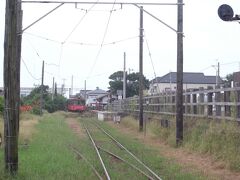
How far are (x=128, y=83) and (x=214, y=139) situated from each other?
9931 centimetres

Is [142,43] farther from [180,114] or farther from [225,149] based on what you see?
[225,149]

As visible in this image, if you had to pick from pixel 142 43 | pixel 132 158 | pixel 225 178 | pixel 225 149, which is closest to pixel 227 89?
pixel 225 149

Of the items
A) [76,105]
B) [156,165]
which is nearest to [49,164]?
[156,165]

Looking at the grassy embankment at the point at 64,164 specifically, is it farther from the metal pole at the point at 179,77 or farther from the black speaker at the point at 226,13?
the black speaker at the point at 226,13

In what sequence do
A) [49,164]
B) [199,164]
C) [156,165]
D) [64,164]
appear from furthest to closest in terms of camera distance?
[199,164] < [156,165] < [64,164] < [49,164]

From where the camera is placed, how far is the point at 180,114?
23.3 m

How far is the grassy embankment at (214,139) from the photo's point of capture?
16516mm

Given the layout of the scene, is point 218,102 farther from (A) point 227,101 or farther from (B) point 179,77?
(B) point 179,77

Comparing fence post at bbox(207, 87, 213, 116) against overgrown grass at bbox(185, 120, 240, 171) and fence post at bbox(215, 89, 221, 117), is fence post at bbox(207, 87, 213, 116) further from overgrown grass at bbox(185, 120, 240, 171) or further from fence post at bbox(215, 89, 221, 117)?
fence post at bbox(215, 89, 221, 117)

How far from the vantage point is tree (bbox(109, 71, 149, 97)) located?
116 metres

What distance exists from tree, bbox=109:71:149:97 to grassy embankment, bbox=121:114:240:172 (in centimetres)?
9000

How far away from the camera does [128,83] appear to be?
118188 mm

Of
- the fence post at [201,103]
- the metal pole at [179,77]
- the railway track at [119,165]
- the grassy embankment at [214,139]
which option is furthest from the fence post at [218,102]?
the railway track at [119,165]

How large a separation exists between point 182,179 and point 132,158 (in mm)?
5253
